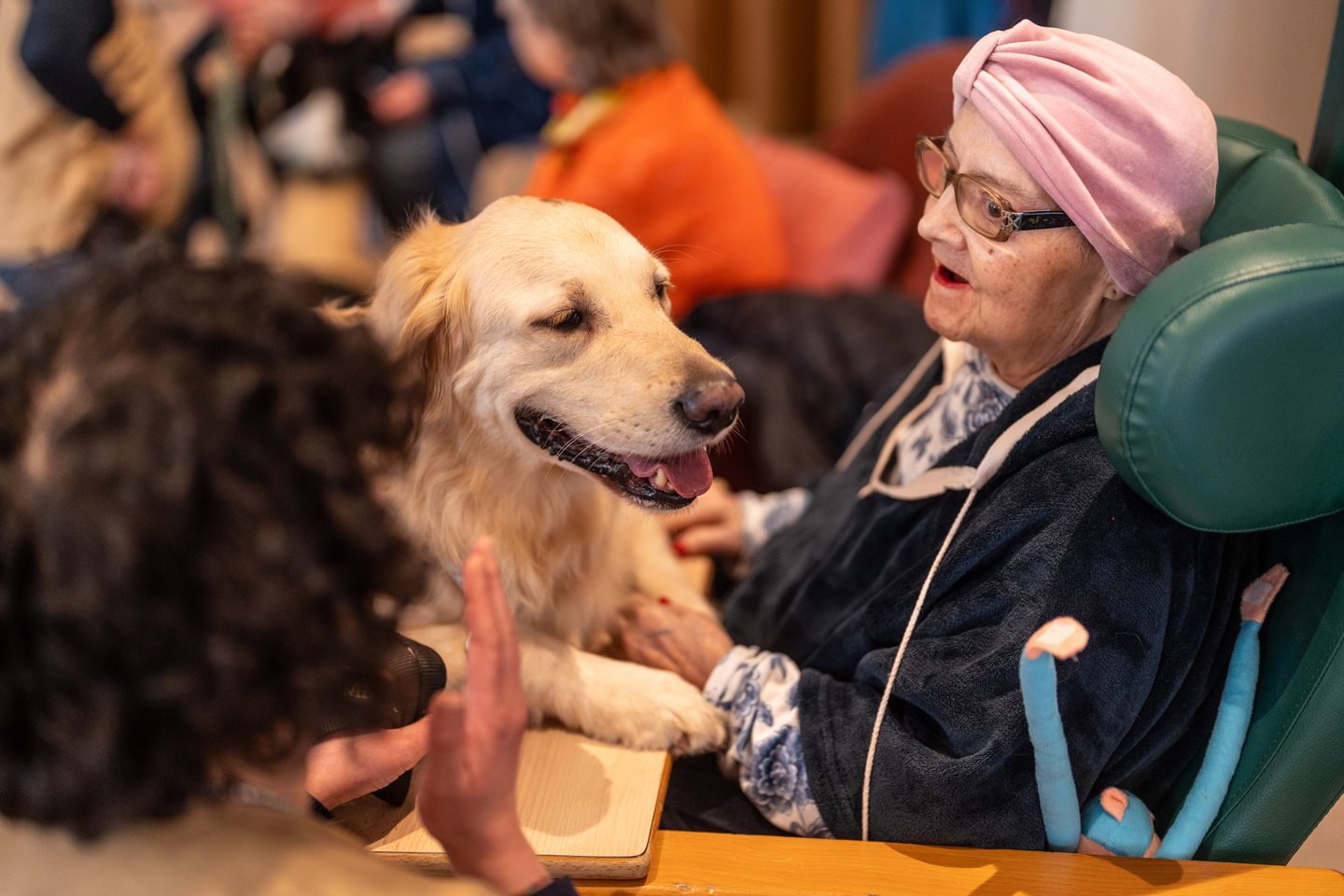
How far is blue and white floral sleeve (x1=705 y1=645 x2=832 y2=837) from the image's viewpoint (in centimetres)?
112

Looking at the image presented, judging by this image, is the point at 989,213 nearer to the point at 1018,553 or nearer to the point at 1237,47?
the point at 1018,553

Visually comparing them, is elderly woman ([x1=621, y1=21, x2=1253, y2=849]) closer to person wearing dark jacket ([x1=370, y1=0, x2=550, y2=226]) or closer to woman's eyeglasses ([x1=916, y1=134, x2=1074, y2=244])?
woman's eyeglasses ([x1=916, y1=134, x2=1074, y2=244])

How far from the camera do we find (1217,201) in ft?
3.72

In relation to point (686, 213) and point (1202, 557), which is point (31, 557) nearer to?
point (1202, 557)

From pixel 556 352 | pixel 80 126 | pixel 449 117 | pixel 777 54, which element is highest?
pixel 556 352

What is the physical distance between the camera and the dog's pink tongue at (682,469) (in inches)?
46.2

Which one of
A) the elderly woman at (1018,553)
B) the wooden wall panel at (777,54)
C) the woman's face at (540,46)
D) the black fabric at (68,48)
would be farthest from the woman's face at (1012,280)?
→ the wooden wall panel at (777,54)

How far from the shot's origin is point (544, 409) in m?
1.18

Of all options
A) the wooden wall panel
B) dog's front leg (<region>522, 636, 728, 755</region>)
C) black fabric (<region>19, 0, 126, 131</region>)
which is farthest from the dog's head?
the wooden wall panel

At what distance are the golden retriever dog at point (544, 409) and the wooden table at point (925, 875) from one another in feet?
0.62

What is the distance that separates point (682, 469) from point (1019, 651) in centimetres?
41

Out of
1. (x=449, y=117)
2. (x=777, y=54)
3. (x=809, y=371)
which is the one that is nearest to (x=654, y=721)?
(x=809, y=371)

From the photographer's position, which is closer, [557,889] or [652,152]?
[557,889]

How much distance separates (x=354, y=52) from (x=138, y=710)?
3.10 m
